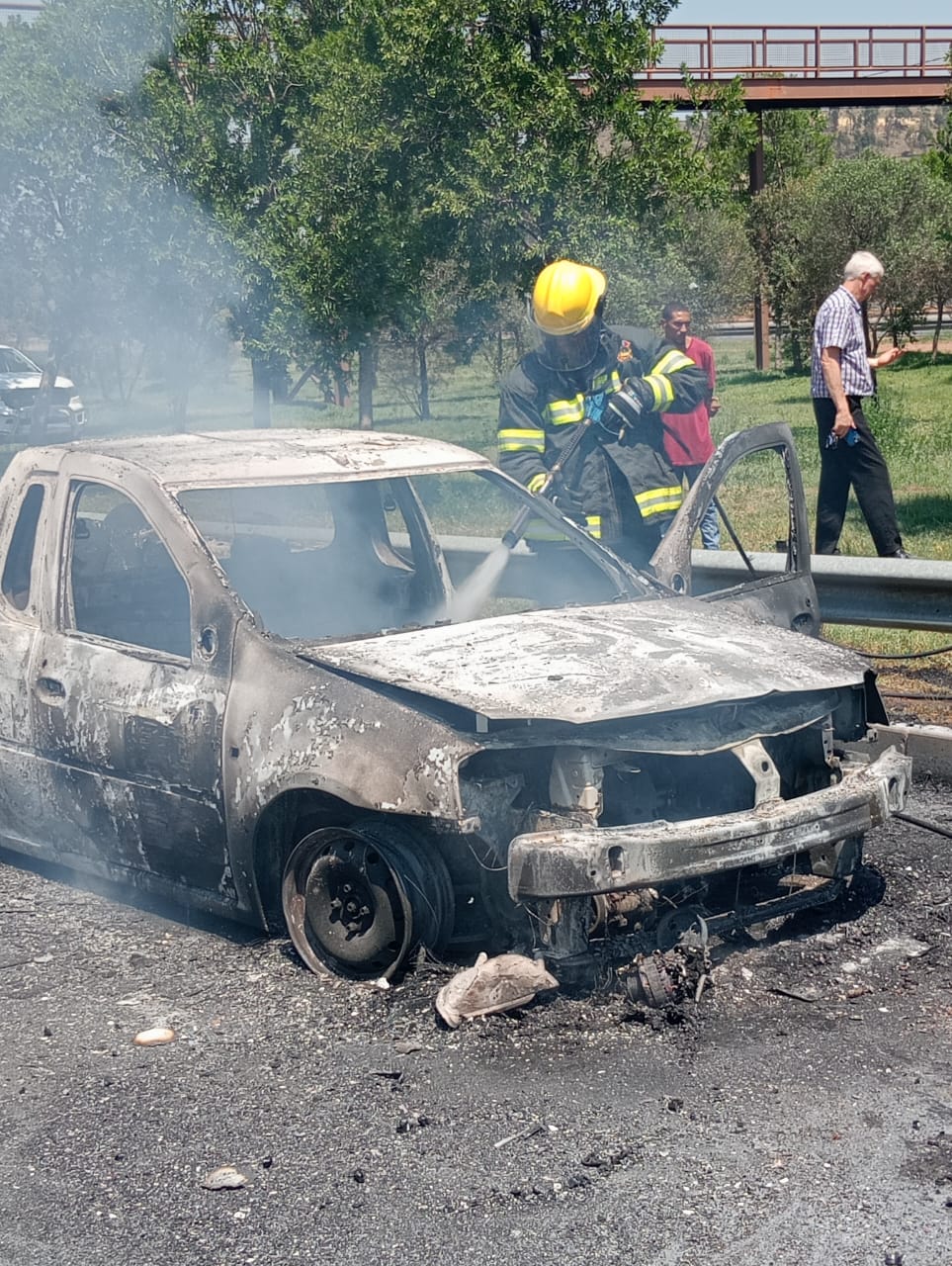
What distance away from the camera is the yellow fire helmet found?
268 inches

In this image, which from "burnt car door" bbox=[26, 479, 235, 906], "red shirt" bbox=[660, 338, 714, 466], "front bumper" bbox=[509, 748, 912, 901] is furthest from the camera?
"red shirt" bbox=[660, 338, 714, 466]

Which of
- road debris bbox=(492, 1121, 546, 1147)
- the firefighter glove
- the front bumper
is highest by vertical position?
the firefighter glove

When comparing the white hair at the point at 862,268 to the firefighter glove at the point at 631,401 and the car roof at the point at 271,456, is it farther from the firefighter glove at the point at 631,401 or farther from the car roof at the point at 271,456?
the car roof at the point at 271,456

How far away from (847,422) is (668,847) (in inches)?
211

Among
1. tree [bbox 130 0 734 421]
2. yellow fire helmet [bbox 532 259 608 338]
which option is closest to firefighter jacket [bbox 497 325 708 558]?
yellow fire helmet [bbox 532 259 608 338]

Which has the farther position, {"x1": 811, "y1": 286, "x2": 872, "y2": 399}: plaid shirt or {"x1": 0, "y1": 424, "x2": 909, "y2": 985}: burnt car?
{"x1": 811, "y1": 286, "x2": 872, "y2": 399}: plaid shirt

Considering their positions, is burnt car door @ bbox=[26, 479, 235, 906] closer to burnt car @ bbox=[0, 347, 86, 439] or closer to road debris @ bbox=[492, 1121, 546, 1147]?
road debris @ bbox=[492, 1121, 546, 1147]

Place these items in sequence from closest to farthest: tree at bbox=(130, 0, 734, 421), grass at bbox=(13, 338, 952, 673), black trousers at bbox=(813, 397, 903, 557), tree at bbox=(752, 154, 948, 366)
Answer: black trousers at bbox=(813, 397, 903, 557), grass at bbox=(13, 338, 952, 673), tree at bbox=(130, 0, 734, 421), tree at bbox=(752, 154, 948, 366)

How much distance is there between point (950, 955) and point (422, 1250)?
84.8 inches

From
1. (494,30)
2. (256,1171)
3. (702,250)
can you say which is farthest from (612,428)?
(702,250)

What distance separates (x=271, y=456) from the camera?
18.7ft

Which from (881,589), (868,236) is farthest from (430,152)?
(868,236)

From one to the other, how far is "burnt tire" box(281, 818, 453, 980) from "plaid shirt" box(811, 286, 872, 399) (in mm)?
5538

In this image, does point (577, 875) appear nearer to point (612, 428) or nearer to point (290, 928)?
point (290, 928)
